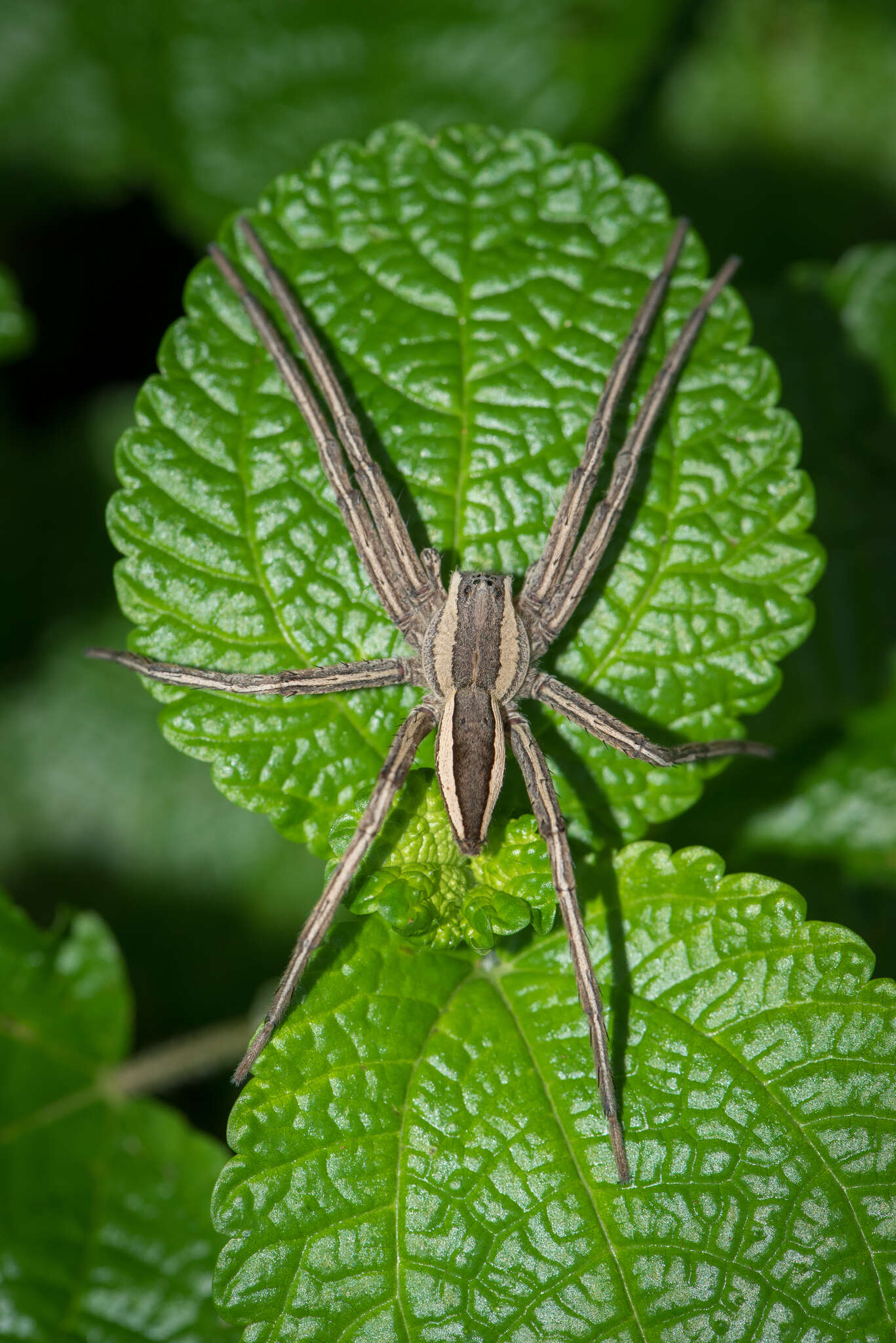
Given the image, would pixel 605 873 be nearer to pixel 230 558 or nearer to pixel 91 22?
pixel 230 558

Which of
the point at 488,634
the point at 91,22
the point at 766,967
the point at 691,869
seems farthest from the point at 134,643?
the point at 91,22

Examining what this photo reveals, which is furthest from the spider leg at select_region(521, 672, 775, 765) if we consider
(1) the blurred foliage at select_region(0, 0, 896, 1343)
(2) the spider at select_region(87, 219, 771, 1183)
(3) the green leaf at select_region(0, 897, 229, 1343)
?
(3) the green leaf at select_region(0, 897, 229, 1343)

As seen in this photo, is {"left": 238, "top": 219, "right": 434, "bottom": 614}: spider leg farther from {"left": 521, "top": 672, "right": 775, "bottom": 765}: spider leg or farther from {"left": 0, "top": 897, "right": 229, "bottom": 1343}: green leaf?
{"left": 0, "top": 897, "right": 229, "bottom": 1343}: green leaf

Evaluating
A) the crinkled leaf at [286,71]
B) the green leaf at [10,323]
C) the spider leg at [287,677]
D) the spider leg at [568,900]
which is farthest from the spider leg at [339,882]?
the crinkled leaf at [286,71]

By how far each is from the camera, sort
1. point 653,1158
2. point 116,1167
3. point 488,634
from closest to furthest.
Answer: point 653,1158 < point 488,634 < point 116,1167

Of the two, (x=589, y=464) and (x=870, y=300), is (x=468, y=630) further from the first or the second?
(x=870, y=300)

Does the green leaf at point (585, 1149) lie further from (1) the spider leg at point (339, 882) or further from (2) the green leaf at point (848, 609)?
(2) the green leaf at point (848, 609)
